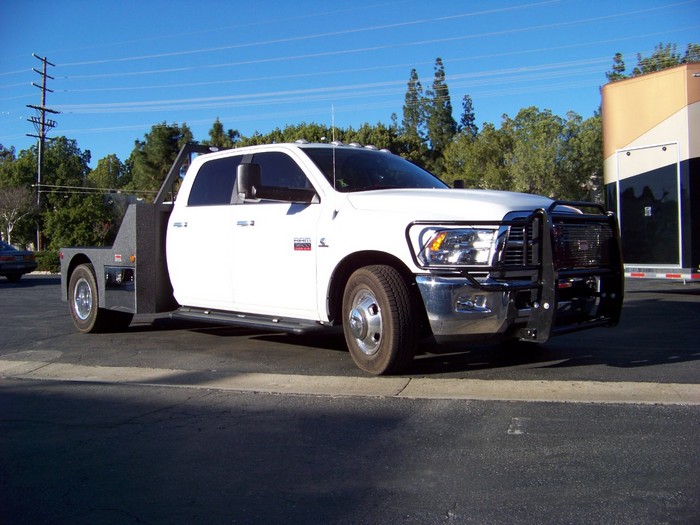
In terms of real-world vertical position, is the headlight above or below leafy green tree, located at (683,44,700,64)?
below

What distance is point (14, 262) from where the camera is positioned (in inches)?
862

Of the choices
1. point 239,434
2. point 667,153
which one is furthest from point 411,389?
point 667,153

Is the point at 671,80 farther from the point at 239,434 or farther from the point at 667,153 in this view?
the point at 239,434

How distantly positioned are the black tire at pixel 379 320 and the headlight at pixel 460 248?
1.31ft

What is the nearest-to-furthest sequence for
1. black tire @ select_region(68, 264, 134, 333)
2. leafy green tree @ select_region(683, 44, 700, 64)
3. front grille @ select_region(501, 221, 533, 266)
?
front grille @ select_region(501, 221, 533, 266)
black tire @ select_region(68, 264, 134, 333)
leafy green tree @ select_region(683, 44, 700, 64)

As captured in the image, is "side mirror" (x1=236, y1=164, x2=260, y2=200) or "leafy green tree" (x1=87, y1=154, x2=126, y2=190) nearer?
"side mirror" (x1=236, y1=164, x2=260, y2=200)

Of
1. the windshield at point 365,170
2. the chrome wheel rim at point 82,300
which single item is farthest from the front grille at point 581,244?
the chrome wheel rim at point 82,300

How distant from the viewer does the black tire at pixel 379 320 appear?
5598 millimetres

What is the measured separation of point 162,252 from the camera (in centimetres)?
824

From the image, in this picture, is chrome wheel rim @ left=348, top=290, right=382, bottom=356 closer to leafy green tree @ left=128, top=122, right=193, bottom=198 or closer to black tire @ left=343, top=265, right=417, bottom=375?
black tire @ left=343, top=265, right=417, bottom=375

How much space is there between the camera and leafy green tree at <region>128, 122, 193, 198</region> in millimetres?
52031

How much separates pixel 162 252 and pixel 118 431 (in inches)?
146

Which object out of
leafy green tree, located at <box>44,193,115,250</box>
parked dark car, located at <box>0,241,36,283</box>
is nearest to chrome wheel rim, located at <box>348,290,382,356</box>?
parked dark car, located at <box>0,241,36,283</box>

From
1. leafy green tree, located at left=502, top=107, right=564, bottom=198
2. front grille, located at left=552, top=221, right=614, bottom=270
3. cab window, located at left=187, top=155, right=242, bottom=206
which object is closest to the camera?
front grille, located at left=552, top=221, right=614, bottom=270
